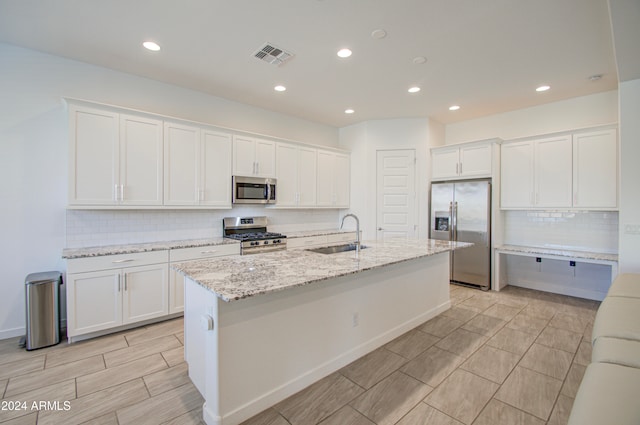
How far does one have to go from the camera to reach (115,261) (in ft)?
9.84

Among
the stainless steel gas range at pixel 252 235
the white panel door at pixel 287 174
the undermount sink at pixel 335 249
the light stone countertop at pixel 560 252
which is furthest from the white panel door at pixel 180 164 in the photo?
the light stone countertop at pixel 560 252

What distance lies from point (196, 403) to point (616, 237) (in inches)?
219

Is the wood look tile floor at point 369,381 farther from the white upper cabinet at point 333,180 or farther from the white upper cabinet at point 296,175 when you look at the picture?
the white upper cabinet at point 333,180

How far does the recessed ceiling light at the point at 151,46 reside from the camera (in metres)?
2.87

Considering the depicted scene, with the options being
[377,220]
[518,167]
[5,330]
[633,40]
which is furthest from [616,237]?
[5,330]

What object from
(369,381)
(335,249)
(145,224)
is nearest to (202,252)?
(145,224)

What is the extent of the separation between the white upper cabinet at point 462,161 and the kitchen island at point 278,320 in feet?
8.84

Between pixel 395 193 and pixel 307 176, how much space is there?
171 cm

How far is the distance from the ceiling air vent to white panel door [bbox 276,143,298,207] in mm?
1661

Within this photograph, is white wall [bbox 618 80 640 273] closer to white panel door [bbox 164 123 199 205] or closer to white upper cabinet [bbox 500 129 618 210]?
white upper cabinet [bbox 500 129 618 210]

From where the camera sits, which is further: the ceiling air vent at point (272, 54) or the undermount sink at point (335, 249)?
the undermount sink at point (335, 249)

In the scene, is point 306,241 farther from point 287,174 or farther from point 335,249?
point 335,249

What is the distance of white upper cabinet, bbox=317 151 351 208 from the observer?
5.36 m

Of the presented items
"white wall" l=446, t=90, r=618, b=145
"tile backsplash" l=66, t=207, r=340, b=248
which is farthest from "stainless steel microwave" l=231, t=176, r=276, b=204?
"white wall" l=446, t=90, r=618, b=145
